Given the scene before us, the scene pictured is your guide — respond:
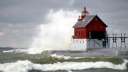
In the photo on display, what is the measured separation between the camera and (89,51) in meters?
53.7

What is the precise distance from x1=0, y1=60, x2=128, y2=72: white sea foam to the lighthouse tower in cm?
1740

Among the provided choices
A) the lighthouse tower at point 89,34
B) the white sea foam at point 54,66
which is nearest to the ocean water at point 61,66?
the white sea foam at point 54,66

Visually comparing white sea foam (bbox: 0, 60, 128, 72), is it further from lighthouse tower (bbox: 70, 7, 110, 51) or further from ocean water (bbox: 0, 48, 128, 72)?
lighthouse tower (bbox: 70, 7, 110, 51)

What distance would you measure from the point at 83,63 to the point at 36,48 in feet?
113

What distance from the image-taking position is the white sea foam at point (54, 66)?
3168 cm

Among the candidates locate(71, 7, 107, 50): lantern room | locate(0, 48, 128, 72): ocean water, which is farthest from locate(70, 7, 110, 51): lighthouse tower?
locate(0, 48, 128, 72): ocean water

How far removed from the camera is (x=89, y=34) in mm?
56219

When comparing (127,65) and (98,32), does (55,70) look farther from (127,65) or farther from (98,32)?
(98,32)

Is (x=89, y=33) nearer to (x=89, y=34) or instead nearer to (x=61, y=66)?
(x=89, y=34)

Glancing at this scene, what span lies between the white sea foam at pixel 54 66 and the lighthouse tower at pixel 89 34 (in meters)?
17.4

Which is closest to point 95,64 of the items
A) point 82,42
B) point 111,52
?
point 111,52

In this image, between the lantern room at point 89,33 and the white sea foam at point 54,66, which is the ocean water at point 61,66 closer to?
the white sea foam at point 54,66

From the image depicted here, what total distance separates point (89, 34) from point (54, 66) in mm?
22432

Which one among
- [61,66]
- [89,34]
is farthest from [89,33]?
[61,66]
